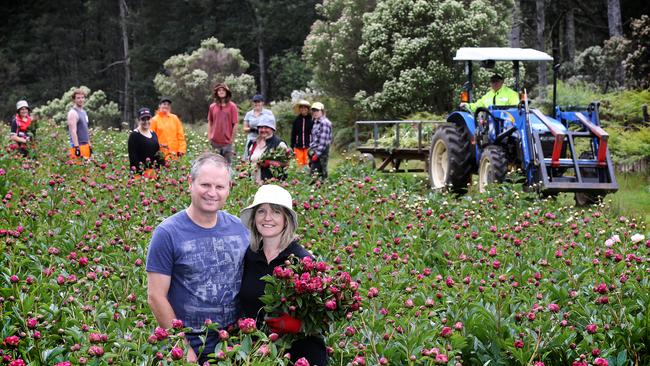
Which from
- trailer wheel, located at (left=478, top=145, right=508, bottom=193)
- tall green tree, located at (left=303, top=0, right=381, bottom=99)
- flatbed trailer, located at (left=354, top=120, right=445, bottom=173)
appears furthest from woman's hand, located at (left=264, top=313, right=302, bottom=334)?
tall green tree, located at (left=303, top=0, right=381, bottom=99)

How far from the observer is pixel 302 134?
12.9m

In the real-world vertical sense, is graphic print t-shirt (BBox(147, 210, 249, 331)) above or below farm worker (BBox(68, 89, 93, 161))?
below

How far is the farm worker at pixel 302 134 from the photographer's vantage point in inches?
505

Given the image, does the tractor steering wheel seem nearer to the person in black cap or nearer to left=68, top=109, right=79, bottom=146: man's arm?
the person in black cap

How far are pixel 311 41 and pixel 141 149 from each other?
19702 millimetres

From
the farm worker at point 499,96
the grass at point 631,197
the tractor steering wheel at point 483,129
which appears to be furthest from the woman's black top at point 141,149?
the grass at point 631,197

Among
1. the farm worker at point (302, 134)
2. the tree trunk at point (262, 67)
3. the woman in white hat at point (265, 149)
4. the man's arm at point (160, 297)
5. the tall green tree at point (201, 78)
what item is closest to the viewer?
the man's arm at point (160, 297)

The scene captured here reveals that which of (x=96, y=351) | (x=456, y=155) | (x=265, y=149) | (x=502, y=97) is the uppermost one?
(x=502, y=97)

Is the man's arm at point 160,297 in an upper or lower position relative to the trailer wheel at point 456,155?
lower

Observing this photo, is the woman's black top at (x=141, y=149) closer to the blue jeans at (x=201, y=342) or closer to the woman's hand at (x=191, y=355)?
the blue jeans at (x=201, y=342)

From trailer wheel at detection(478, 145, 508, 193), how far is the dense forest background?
9215 mm

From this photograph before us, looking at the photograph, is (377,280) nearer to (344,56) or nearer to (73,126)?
(73,126)

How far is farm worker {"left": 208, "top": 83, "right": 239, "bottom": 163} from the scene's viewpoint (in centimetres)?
1284

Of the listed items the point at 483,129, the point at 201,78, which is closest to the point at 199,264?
the point at 483,129
